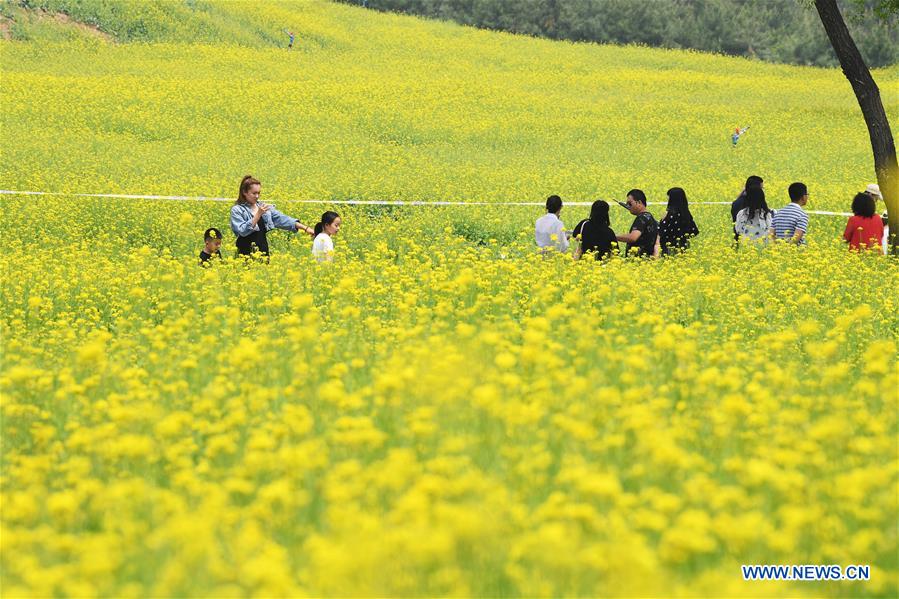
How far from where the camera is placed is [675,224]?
12.9m

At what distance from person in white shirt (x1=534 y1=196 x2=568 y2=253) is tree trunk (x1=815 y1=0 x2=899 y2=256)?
4.71 metres

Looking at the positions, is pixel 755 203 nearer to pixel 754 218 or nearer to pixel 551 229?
pixel 754 218

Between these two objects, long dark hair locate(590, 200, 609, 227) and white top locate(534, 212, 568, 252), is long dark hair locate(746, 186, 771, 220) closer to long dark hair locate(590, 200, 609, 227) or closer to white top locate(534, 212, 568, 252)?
long dark hair locate(590, 200, 609, 227)

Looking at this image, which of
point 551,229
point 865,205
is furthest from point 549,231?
point 865,205

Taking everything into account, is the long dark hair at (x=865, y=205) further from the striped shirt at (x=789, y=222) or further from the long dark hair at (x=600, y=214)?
the long dark hair at (x=600, y=214)

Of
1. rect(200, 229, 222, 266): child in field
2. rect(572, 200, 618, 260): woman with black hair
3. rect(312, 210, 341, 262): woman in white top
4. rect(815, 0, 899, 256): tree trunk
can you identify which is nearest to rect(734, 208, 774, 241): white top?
rect(815, 0, 899, 256): tree trunk

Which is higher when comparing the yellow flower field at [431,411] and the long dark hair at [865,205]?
the long dark hair at [865,205]

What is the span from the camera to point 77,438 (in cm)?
464

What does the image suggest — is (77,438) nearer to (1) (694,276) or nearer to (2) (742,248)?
(1) (694,276)

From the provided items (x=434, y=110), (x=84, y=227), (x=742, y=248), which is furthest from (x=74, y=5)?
(x=742, y=248)

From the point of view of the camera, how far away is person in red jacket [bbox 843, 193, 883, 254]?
12.7m

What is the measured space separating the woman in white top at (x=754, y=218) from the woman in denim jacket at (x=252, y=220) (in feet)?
17.8

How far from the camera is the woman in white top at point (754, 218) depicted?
1310 cm

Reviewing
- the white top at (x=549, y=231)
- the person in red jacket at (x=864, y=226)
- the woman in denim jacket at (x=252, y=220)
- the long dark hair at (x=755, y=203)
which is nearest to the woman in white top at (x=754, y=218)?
the long dark hair at (x=755, y=203)
